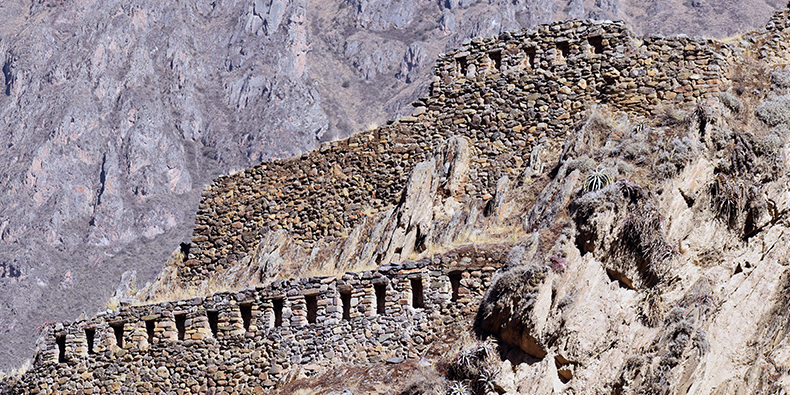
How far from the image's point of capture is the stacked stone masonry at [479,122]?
74.6 ft

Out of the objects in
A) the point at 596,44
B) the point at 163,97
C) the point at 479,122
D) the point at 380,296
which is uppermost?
the point at 596,44

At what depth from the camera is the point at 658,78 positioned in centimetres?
2258

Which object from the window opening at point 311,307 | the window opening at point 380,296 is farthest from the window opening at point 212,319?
the window opening at point 380,296

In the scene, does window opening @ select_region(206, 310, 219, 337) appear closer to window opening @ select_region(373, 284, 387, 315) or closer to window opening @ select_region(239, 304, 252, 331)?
window opening @ select_region(239, 304, 252, 331)

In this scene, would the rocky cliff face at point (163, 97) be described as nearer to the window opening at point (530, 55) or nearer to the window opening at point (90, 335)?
the window opening at point (90, 335)

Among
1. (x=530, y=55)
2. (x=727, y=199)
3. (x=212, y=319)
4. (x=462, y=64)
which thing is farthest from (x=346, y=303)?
(x=530, y=55)

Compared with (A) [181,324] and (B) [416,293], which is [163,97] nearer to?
(A) [181,324]

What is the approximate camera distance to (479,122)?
80.3 feet

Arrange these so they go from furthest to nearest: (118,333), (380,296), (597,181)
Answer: (118,333) → (380,296) → (597,181)

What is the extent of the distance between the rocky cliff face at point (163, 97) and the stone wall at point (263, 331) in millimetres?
59889

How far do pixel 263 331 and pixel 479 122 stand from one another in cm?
766

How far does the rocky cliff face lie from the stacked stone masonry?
57642 millimetres

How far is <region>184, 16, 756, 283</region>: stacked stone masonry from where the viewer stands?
22.7 meters

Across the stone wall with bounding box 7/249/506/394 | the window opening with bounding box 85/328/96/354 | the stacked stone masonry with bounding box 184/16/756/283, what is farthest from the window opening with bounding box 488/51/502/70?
the window opening with bounding box 85/328/96/354
